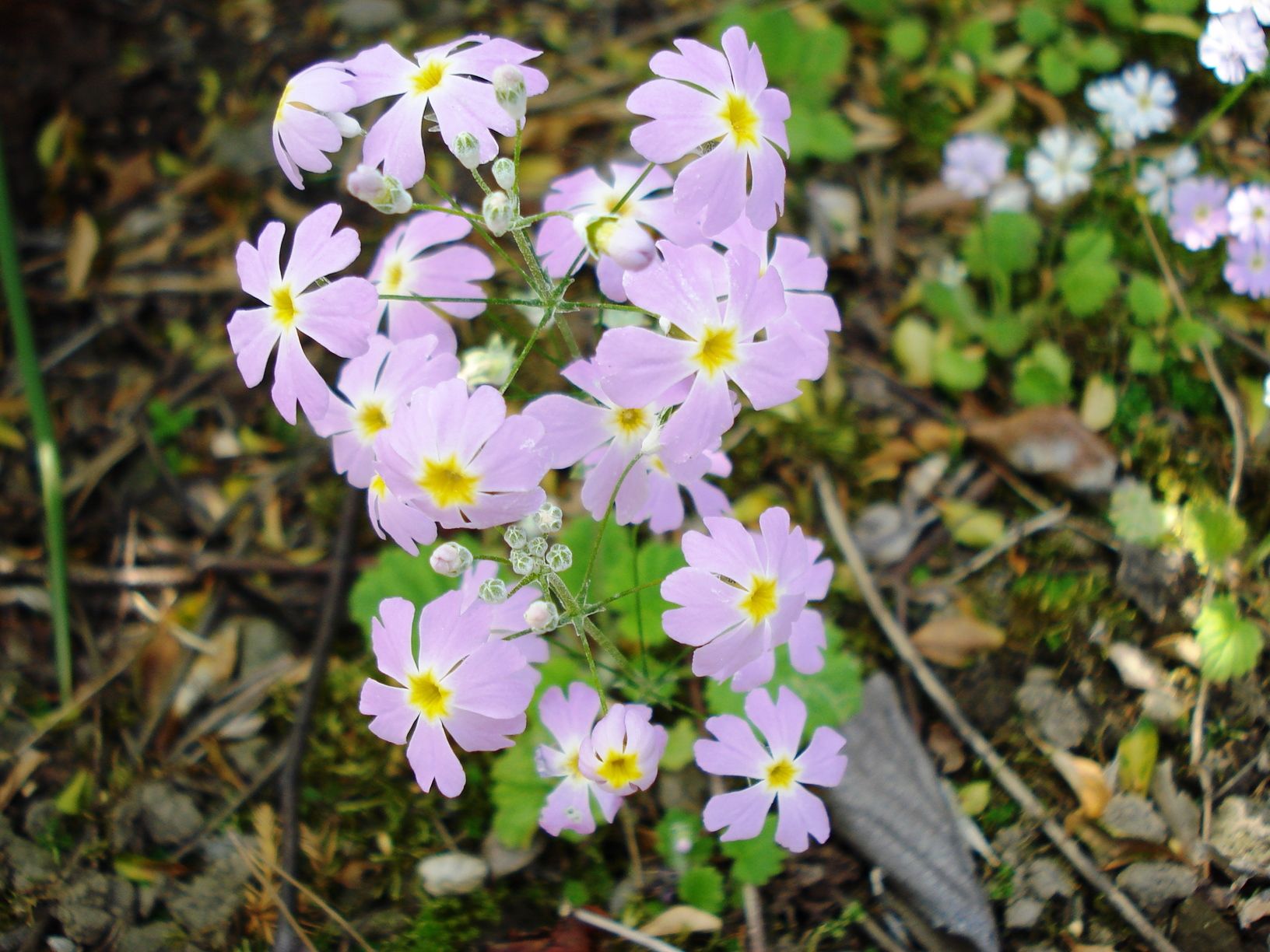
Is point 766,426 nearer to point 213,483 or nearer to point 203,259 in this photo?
point 213,483

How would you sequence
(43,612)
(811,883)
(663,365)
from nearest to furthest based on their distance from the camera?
(663,365), (811,883), (43,612)

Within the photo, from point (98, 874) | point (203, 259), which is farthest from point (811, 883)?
point (203, 259)

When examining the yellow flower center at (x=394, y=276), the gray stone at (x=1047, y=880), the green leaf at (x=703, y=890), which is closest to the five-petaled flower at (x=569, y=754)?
the green leaf at (x=703, y=890)

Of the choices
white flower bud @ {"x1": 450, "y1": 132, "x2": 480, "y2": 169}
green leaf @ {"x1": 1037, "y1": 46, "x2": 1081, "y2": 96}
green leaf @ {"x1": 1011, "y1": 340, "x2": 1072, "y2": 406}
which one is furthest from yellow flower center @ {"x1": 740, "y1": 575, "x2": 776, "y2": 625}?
green leaf @ {"x1": 1037, "y1": 46, "x2": 1081, "y2": 96}

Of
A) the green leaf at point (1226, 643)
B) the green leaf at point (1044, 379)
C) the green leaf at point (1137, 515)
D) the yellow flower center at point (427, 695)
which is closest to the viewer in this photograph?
the yellow flower center at point (427, 695)

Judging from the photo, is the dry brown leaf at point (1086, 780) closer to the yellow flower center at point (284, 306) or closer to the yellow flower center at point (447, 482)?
the yellow flower center at point (447, 482)

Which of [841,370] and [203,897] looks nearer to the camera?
[203,897]
